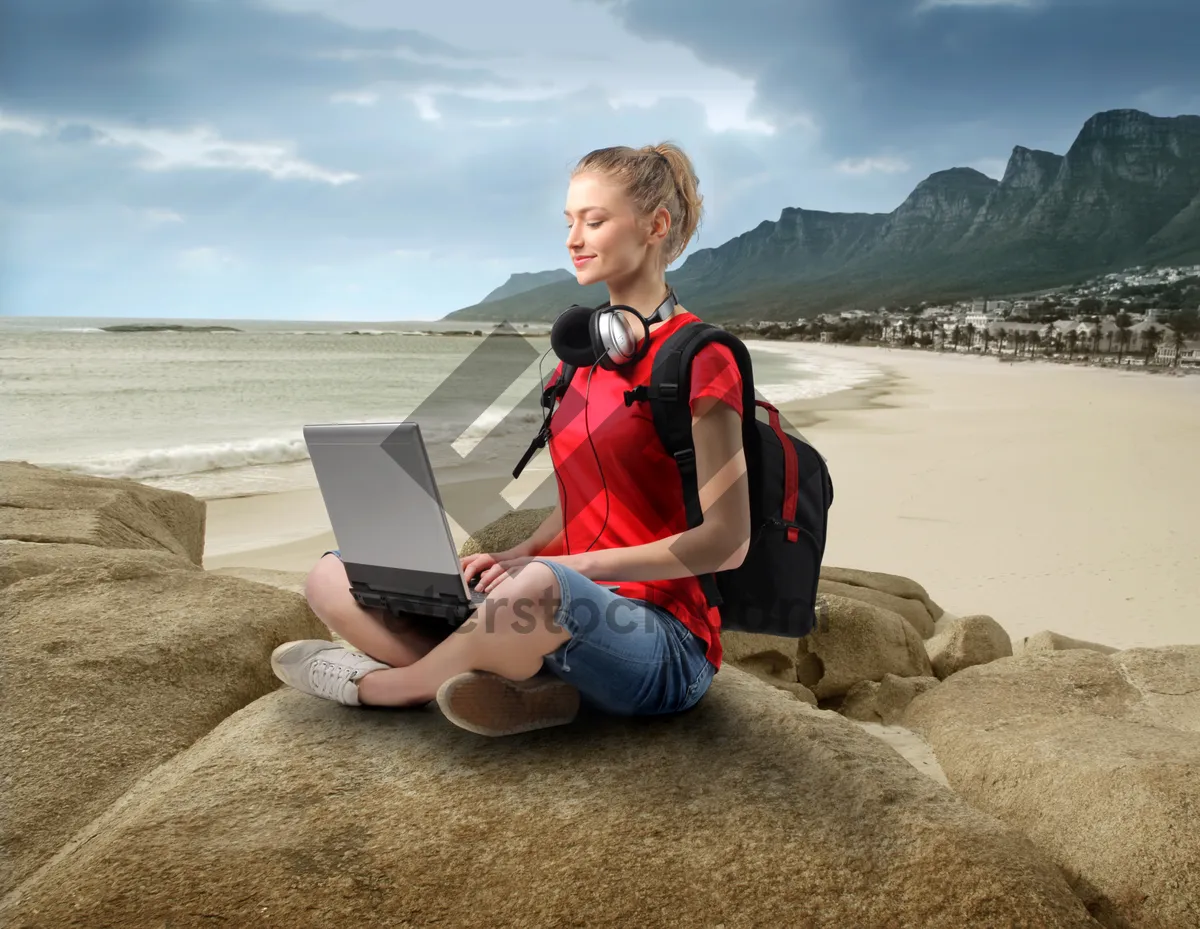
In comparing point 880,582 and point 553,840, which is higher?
point 553,840

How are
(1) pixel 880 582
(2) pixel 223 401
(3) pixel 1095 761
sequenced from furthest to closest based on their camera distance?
(2) pixel 223 401
(1) pixel 880 582
(3) pixel 1095 761

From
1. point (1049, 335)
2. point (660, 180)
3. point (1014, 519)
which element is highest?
point (660, 180)

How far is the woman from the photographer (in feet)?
6.77

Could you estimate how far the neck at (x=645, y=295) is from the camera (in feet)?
7.52

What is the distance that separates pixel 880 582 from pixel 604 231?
438cm

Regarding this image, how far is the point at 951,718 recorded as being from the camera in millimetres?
3838

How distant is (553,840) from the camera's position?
2014 millimetres

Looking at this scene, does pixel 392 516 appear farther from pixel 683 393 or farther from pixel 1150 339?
pixel 1150 339

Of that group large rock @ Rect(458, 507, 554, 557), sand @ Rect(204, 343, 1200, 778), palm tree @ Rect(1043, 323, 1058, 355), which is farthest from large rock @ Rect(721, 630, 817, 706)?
palm tree @ Rect(1043, 323, 1058, 355)

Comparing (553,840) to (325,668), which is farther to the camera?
(325,668)

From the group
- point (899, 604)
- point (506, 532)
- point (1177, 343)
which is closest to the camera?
point (506, 532)

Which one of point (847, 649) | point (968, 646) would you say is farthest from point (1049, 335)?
point (847, 649)

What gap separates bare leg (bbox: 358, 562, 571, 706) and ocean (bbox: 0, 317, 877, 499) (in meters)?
0.58

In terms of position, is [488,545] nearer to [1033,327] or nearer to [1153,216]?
[1033,327]
